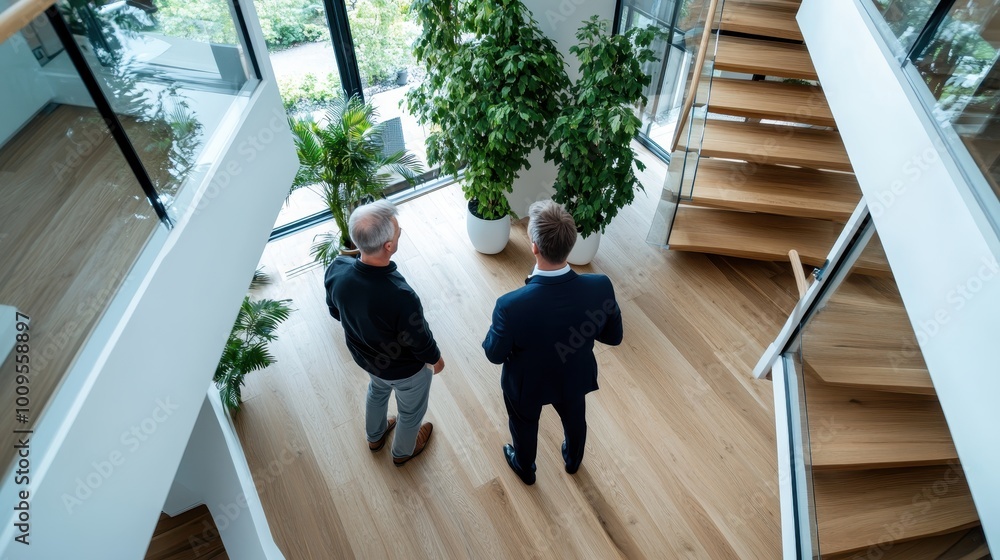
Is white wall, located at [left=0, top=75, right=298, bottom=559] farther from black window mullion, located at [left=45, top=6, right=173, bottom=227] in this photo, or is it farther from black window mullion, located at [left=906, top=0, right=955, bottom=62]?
black window mullion, located at [left=906, top=0, right=955, bottom=62]

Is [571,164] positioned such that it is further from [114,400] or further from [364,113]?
[114,400]

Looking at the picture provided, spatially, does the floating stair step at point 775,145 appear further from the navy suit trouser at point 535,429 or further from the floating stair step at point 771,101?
the navy suit trouser at point 535,429

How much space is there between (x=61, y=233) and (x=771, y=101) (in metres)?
4.49

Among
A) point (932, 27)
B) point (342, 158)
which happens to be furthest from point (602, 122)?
point (342, 158)

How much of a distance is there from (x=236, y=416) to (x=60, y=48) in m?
2.55

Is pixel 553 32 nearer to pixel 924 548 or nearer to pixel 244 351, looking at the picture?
pixel 244 351

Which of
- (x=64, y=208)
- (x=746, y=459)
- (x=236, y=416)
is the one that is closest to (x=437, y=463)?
(x=236, y=416)

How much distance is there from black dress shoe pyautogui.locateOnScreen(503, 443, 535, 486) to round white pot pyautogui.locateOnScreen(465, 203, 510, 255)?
174 cm

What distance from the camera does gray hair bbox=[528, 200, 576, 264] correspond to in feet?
7.55

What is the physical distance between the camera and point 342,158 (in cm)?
A: 392

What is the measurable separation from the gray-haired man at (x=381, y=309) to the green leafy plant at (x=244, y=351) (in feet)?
2.56

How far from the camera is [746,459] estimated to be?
3424 mm

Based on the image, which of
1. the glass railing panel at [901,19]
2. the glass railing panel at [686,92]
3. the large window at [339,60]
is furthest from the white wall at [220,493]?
the glass railing panel at [901,19]

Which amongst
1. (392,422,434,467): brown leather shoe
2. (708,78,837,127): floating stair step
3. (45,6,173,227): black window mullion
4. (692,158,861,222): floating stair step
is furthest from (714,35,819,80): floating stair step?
(45,6,173,227): black window mullion
